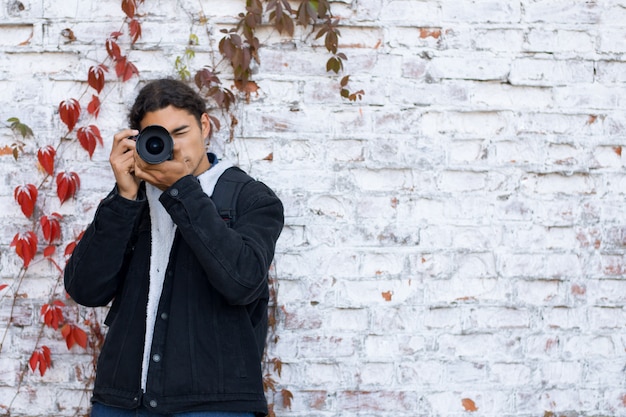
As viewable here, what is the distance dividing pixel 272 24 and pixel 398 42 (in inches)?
15.7

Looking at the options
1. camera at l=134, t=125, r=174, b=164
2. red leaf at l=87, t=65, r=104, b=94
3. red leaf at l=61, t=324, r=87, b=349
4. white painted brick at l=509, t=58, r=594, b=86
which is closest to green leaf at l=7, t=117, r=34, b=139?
red leaf at l=87, t=65, r=104, b=94

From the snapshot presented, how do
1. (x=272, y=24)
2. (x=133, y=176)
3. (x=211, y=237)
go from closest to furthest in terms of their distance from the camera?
(x=211, y=237) < (x=133, y=176) < (x=272, y=24)

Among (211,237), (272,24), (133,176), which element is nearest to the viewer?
(211,237)

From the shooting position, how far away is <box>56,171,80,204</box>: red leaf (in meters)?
2.27

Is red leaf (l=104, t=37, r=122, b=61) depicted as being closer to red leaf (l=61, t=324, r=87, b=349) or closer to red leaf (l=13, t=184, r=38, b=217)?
red leaf (l=13, t=184, r=38, b=217)

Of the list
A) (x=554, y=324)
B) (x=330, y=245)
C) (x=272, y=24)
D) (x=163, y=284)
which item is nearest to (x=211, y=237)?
(x=163, y=284)

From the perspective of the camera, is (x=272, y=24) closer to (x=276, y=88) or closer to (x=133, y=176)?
(x=276, y=88)

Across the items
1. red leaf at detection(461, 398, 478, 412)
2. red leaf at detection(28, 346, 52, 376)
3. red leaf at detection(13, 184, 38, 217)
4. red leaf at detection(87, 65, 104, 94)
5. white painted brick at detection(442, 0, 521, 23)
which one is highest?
white painted brick at detection(442, 0, 521, 23)

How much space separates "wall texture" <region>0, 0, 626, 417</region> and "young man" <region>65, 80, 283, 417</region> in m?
0.43

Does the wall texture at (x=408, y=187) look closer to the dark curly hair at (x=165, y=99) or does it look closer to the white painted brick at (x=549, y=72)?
the white painted brick at (x=549, y=72)

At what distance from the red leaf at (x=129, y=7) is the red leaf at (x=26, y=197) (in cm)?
61

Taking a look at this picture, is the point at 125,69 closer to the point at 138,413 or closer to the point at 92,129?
the point at 92,129

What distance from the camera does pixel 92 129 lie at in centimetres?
229

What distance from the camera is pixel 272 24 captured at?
2.30 m
